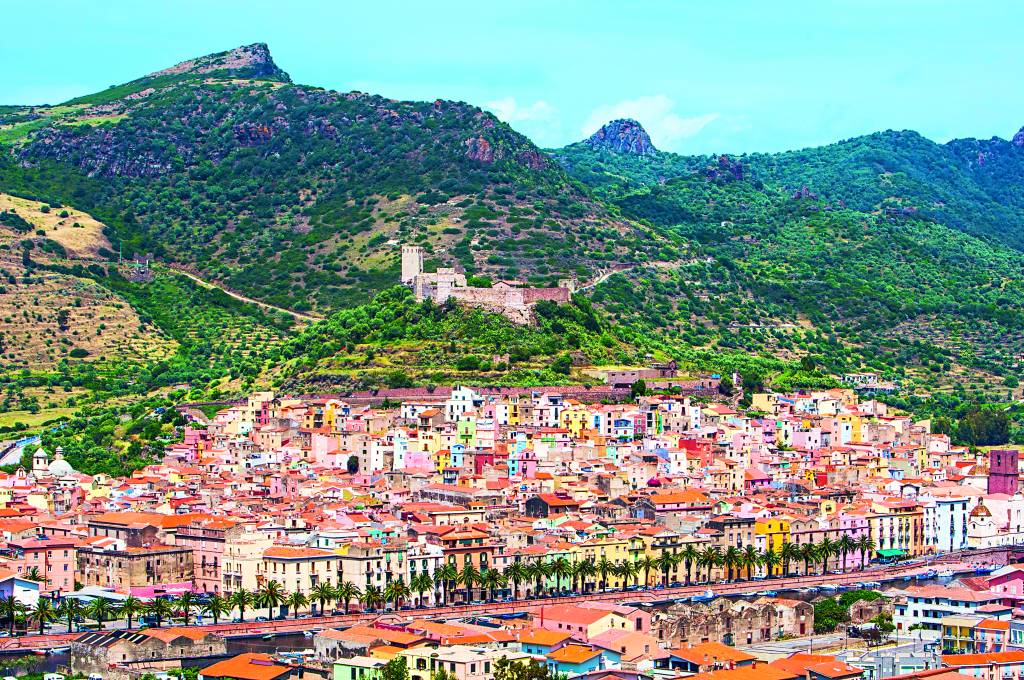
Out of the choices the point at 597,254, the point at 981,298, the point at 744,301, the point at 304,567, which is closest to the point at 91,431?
the point at 304,567

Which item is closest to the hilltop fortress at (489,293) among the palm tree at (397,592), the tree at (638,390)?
the tree at (638,390)

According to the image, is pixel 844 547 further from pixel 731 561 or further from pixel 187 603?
pixel 187 603

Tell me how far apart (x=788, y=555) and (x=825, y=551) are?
1506 mm

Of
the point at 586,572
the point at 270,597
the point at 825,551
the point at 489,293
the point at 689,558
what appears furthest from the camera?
the point at 489,293

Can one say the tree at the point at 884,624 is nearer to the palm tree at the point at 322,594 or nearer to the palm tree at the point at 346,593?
the palm tree at the point at 346,593

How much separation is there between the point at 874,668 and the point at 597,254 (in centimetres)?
10524

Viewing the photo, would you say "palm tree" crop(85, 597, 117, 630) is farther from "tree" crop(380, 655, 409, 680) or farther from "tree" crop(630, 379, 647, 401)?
"tree" crop(630, 379, 647, 401)

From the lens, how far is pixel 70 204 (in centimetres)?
18975

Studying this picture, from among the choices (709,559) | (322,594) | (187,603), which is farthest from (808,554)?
(187,603)

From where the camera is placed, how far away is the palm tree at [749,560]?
87250 millimetres

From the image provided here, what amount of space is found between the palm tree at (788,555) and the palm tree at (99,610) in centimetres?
2749

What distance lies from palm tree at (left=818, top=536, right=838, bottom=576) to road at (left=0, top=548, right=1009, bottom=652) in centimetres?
110

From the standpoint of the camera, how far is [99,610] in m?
72.4

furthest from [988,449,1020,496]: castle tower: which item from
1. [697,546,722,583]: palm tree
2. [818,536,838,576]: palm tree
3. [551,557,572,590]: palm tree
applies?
[551,557,572,590]: palm tree
